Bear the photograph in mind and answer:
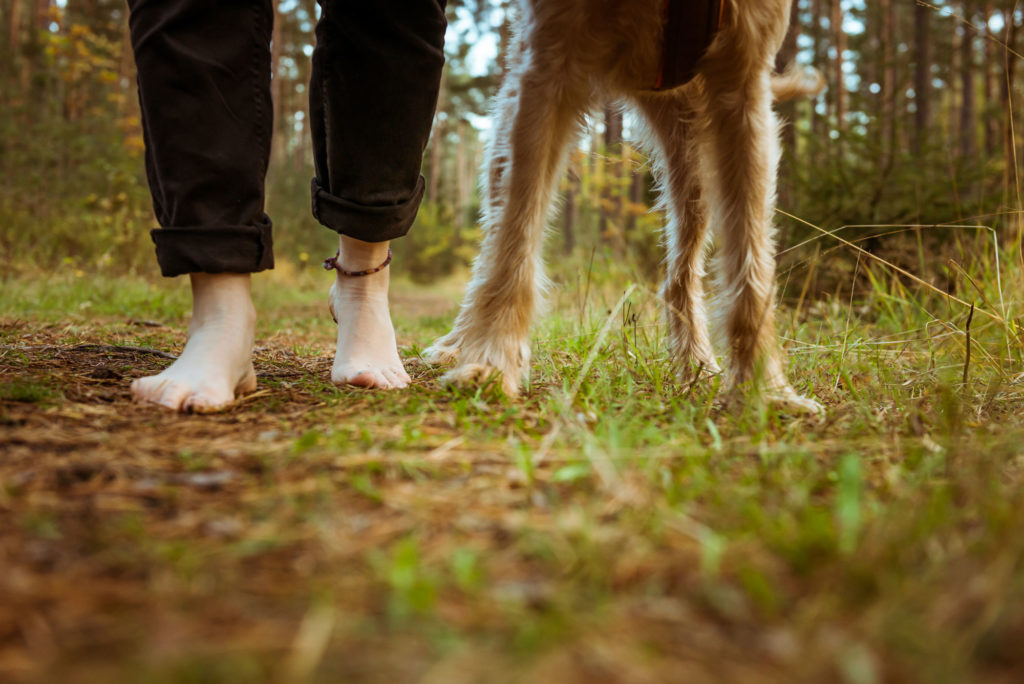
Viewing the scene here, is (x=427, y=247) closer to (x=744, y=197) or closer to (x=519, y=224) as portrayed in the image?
(x=519, y=224)

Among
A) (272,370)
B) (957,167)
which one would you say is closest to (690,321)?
(272,370)

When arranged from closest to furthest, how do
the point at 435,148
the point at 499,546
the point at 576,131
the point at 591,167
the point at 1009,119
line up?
the point at 499,546 < the point at 1009,119 < the point at 576,131 < the point at 591,167 < the point at 435,148

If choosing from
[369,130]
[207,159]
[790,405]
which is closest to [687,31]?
[369,130]

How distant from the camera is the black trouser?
151cm

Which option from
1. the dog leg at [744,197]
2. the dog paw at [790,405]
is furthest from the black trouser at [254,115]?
the dog paw at [790,405]

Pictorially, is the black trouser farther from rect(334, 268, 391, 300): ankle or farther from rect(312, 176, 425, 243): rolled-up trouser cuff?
rect(334, 268, 391, 300): ankle

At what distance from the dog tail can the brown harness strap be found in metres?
0.68

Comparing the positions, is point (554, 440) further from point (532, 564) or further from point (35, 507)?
point (35, 507)

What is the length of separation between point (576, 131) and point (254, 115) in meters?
0.86

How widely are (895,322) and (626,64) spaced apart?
166 cm

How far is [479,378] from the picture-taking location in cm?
166

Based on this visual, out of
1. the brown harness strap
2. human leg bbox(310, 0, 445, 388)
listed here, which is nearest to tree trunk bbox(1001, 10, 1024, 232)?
the brown harness strap

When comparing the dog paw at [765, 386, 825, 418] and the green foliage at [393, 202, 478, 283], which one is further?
the green foliage at [393, 202, 478, 283]

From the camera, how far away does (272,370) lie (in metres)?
2.03
